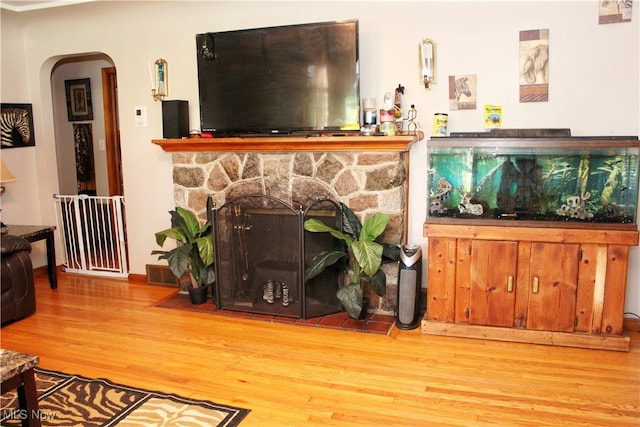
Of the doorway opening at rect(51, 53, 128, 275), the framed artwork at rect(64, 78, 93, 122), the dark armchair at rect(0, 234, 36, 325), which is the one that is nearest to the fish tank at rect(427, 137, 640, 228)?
the dark armchair at rect(0, 234, 36, 325)

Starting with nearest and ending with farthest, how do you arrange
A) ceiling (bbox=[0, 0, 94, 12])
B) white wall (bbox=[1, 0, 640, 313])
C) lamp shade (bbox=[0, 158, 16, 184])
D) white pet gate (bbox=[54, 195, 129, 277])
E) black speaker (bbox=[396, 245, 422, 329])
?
white wall (bbox=[1, 0, 640, 313]), black speaker (bbox=[396, 245, 422, 329]), ceiling (bbox=[0, 0, 94, 12]), lamp shade (bbox=[0, 158, 16, 184]), white pet gate (bbox=[54, 195, 129, 277])

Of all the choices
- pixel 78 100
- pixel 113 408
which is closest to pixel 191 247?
pixel 113 408

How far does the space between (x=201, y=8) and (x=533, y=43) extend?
7.98 ft

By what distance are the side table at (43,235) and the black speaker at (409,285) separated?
2.96 meters

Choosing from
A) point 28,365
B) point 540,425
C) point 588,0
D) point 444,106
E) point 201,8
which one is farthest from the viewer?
point 201,8

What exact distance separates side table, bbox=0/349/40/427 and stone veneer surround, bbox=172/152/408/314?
2.09 m

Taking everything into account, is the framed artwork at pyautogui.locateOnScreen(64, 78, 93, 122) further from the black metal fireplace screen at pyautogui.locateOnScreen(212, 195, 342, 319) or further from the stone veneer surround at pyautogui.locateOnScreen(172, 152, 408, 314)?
the black metal fireplace screen at pyautogui.locateOnScreen(212, 195, 342, 319)

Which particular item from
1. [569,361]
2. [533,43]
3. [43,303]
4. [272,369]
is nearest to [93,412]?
[272,369]

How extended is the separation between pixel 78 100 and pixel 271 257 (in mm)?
3930

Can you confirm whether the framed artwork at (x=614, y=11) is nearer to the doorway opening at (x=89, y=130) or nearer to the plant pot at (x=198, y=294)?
the plant pot at (x=198, y=294)

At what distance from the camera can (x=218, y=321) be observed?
3803mm

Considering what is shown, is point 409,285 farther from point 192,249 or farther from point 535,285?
point 192,249

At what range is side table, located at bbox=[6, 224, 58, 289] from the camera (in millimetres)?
4309

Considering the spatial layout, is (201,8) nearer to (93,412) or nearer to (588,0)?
(588,0)
